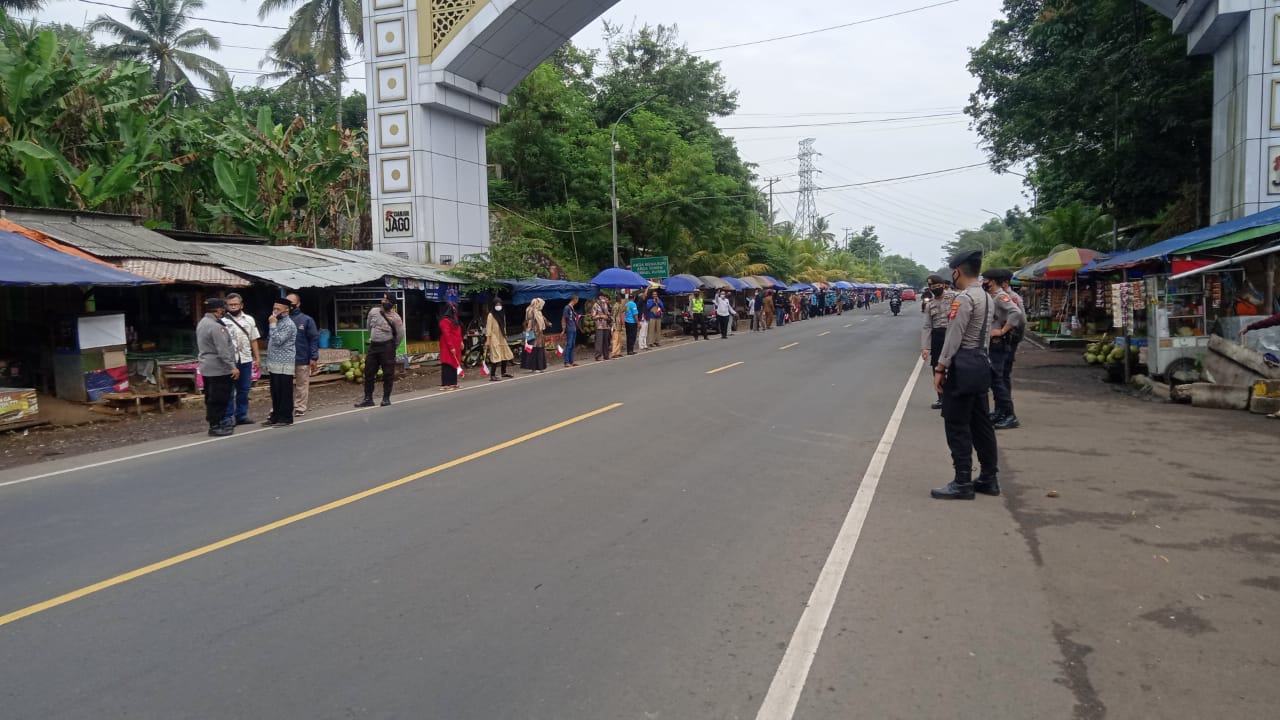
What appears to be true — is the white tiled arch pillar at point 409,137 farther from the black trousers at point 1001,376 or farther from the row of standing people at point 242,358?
the black trousers at point 1001,376

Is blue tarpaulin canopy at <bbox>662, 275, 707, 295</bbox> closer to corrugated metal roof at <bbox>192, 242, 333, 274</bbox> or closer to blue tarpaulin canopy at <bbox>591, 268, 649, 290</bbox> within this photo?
blue tarpaulin canopy at <bbox>591, 268, 649, 290</bbox>

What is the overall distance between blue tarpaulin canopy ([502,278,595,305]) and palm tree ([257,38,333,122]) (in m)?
25.3

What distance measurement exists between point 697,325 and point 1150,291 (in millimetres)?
20071

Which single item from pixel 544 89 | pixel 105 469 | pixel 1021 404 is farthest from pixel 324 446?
pixel 544 89

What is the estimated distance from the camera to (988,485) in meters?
6.85

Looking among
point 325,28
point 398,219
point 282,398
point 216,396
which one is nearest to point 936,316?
point 282,398

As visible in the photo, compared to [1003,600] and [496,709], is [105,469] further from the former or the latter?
[1003,600]

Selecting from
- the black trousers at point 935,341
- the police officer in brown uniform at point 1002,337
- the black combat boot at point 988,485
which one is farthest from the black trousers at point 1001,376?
the black combat boot at point 988,485

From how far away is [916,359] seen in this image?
1981 centimetres

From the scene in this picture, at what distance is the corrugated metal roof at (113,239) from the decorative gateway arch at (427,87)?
7347 mm

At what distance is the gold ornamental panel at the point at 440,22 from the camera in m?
22.7

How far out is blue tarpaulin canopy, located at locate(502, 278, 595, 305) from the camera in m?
23.0

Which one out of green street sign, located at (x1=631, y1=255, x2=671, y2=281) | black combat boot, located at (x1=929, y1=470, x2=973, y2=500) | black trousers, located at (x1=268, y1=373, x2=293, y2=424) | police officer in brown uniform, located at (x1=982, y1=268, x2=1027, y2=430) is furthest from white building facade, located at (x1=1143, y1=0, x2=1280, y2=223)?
green street sign, located at (x1=631, y1=255, x2=671, y2=281)

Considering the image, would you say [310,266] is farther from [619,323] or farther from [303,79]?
[303,79]
